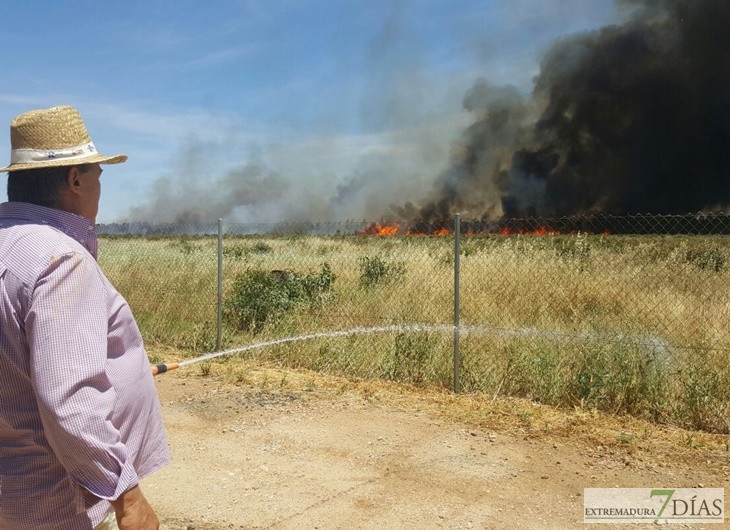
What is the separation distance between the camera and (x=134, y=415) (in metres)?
1.73

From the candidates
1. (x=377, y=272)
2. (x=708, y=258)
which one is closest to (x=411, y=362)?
(x=377, y=272)

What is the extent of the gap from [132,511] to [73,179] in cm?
87

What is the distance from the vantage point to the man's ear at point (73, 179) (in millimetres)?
1642

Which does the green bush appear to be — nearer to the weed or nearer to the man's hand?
the weed

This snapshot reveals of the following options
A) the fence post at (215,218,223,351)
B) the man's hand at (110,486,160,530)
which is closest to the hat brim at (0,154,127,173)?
the man's hand at (110,486,160,530)

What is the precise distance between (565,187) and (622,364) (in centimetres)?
2897

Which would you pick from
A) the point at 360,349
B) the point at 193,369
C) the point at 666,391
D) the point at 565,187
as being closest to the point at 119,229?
the point at 193,369

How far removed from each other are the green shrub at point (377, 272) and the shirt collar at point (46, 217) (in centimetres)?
814

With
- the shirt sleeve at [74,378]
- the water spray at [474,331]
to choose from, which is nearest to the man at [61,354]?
the shirt sleeve at [74,378]

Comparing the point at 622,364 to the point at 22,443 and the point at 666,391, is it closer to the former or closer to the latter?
the point at 666,391

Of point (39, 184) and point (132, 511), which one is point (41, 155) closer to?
point (39, 184)

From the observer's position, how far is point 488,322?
730 cm

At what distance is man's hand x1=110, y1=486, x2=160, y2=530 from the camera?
1.49 m

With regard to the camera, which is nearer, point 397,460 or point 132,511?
point 132,511
